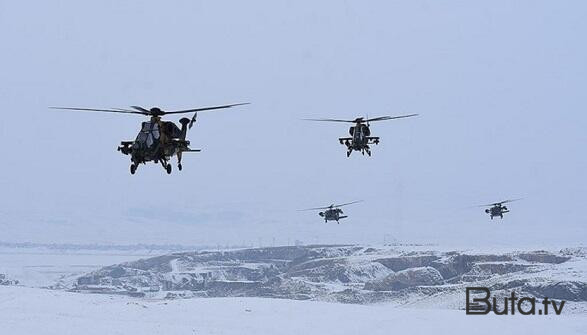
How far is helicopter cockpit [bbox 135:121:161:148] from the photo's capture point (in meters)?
27.3

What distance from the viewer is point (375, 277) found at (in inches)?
5325

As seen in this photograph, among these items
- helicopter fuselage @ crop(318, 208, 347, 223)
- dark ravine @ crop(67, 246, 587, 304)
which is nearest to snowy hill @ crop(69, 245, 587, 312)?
dark ravine @ crop(67, 246, 587, 304)

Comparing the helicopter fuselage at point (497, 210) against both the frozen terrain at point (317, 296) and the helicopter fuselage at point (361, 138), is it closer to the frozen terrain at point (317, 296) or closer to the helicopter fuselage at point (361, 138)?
the frozen terrain at point (317, 296)

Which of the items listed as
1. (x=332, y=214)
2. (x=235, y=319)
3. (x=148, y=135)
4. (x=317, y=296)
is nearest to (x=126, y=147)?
(x=148, y=135)

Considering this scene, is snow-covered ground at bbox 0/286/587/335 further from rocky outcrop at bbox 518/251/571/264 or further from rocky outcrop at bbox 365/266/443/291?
rocky outcrop at bbox 518/251/571/264

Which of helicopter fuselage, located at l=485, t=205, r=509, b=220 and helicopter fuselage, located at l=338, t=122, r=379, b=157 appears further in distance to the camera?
helicopter fuselage, located at l=485, t=205, r=509, b=220

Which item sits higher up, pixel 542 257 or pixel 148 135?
pixel 148 135

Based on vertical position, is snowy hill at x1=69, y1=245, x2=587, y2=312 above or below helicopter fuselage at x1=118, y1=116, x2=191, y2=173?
below

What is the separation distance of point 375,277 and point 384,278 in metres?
16.2

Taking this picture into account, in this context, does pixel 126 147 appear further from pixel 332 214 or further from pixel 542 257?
pixel 542 257

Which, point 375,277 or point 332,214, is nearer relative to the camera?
point 332,214

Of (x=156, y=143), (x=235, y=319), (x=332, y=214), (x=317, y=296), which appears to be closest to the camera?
(x=156, y=143)

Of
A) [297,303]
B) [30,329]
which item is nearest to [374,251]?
[297,303]

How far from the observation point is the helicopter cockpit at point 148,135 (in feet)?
89.5
